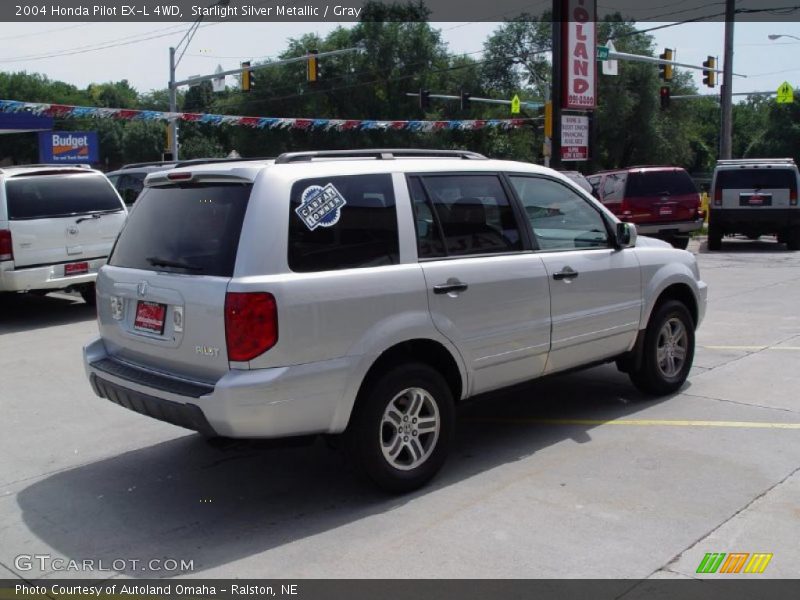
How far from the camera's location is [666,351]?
21.5 ft

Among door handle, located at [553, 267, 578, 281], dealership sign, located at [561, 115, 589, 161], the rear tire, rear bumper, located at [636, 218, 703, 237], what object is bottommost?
the rear tire

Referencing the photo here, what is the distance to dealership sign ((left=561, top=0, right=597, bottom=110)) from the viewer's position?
13.9 meters

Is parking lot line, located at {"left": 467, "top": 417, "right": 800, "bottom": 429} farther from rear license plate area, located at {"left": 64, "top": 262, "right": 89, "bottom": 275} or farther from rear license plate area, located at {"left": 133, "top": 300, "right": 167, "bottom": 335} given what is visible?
rear license plate area, located at {"left": 64, "top": 262, "right": 89, "bottom": 275}

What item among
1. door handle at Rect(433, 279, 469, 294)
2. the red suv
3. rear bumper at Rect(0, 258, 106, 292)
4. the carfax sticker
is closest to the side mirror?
door handle at Rect(433, 279, 469, 294)

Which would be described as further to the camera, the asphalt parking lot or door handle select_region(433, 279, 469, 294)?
door handle select_region(433, 279, 469, 294)

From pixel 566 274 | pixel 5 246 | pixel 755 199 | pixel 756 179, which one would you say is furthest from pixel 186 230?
pixel 756 179

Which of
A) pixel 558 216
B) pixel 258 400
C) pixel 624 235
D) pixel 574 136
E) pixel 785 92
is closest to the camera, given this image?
pixel 258 400

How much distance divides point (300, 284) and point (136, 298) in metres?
1.13

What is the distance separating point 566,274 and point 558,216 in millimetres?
549

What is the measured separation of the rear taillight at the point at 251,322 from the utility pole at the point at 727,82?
87.0ft

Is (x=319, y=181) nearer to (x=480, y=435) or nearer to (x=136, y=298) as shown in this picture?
(x=136, y=298)

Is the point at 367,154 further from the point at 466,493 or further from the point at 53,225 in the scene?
the point at 53,225

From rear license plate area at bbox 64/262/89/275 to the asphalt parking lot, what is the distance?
3.61 metres

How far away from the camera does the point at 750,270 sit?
1540cm
